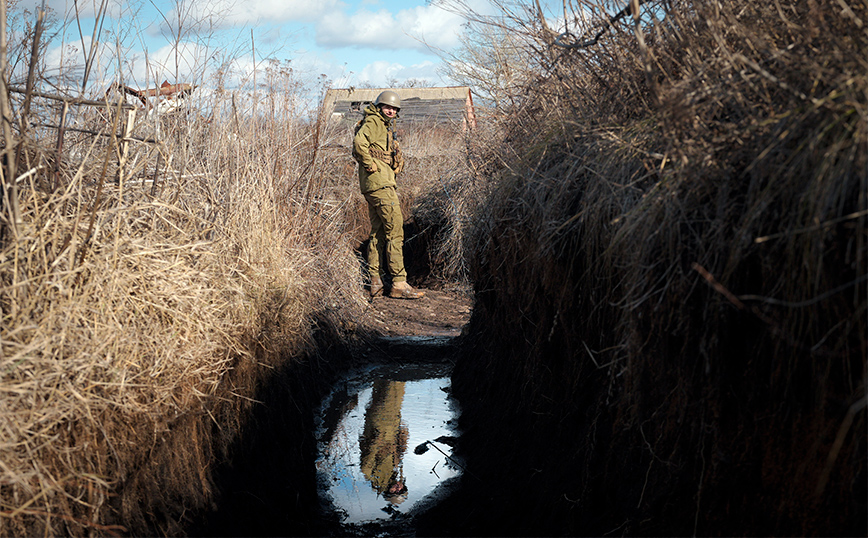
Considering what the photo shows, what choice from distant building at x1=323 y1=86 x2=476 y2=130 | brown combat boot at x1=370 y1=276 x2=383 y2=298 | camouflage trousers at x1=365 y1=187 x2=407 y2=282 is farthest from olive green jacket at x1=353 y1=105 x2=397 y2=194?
distant building at x1=323 y1=86 x2=476 y2=130

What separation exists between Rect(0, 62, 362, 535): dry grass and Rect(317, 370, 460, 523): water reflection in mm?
817

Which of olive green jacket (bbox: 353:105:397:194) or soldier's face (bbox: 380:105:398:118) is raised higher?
soldier's face (bbox: 380:105:398:118)

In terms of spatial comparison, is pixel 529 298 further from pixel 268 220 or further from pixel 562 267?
pixel 268 220

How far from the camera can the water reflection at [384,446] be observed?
400cm

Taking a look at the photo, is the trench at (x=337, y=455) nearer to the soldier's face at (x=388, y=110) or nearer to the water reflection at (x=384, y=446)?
the water reflection at (x=384, y=446)

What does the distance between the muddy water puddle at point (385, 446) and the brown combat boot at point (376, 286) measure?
7.16ft

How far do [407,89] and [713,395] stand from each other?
16.4 m

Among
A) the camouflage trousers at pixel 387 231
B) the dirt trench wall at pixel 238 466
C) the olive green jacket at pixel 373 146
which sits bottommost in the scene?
the dirt trench wall at pixel 238 466

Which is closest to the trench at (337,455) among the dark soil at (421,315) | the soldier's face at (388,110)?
the dark soil at (421,315)

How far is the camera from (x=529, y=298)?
12.0 ft

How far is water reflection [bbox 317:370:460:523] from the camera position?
4004 mm

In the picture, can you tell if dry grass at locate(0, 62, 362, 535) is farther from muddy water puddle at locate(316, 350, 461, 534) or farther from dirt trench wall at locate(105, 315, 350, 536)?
muddy water puddle at locate(316, 350, 461, 534)

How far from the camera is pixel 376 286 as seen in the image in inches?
343

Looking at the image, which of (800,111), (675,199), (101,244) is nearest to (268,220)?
→ (101,244)
